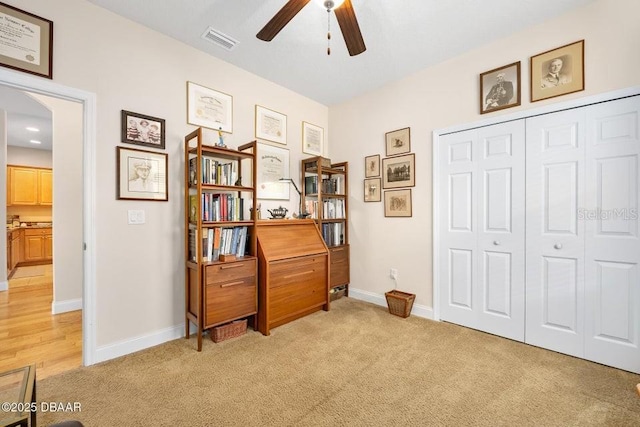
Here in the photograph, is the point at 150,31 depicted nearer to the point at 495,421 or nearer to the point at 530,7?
the point at 530,7

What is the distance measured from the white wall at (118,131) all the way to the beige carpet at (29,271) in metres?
4.34

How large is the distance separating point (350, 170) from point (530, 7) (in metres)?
2.29

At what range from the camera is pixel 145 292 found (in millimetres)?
2332

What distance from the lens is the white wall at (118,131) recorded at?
2029mm

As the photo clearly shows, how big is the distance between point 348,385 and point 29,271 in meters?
6.68

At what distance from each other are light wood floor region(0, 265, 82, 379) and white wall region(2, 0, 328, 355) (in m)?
0.38

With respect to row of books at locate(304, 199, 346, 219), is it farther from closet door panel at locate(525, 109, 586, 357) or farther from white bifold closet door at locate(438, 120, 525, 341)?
closet door panel at locate(525, 109, 586, 357)

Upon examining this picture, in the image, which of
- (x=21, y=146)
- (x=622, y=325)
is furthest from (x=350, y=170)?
(x=21, y=146)

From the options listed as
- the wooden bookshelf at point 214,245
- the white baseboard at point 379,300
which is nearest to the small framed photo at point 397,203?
the white baseboard at point 379,300

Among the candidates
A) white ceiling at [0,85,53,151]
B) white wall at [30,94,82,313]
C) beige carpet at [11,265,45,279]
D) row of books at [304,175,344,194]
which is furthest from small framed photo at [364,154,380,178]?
beige carpet at [11,265,45,279]

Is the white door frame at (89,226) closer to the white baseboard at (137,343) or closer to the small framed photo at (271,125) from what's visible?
the white baseboard at (137,343)

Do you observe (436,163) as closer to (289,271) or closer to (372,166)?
(372,166)

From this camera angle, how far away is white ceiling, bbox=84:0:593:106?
2086 mm

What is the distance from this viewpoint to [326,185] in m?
3.75
